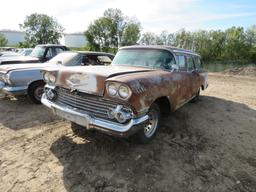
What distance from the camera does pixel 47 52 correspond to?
28.0 feet

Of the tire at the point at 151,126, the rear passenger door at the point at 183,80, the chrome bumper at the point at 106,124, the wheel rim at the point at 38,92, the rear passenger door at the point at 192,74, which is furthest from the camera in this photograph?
the wheel rim at the point at 38,92

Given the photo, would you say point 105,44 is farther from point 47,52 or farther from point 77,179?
point 77,179

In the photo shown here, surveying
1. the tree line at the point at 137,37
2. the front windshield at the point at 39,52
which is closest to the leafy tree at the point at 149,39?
the tree line at the point at 137,37

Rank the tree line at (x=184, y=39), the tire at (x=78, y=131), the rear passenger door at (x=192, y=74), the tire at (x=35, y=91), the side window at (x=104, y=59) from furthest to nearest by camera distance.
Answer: the tree line at (x=184, y=39) → the side window at (x=104, y=59) → the tire at (x=35, y=91) → the rear passenger door at (x=192, y=74) → the tire at (x=78, y=131)

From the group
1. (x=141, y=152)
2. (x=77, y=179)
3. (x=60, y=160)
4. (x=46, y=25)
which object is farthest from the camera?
(x=46, y=25)

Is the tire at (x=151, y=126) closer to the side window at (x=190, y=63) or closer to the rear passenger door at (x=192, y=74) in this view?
the rear passenger door at (x=192, y=74)

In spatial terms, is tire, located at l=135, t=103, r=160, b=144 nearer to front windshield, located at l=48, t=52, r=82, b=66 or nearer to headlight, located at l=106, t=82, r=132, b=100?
headlight, located at l=106, t=82, r=132, b=100

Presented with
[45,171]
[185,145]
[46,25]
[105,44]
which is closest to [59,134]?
[45,171]

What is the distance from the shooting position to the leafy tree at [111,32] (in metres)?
41.6

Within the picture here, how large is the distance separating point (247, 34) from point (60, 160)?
1854 inches

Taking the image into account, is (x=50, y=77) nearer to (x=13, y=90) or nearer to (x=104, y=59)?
(x=13, y=90)

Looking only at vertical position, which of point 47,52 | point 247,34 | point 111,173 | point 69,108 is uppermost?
point 247,34

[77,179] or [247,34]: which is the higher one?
[247,34]

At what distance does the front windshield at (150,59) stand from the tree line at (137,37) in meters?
35.7
